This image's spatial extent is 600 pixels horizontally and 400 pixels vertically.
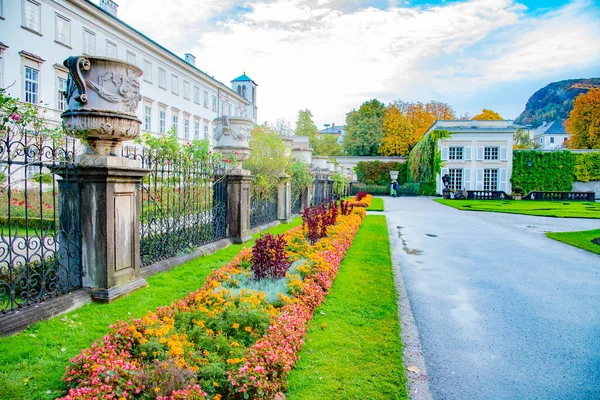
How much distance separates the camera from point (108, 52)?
1136 inches

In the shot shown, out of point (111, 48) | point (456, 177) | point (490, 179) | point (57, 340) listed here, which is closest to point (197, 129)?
point (111, 48)

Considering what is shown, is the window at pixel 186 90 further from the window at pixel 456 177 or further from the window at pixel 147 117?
the window at pixel 456 177

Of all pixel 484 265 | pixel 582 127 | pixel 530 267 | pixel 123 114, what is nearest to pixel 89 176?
pixel 123 114

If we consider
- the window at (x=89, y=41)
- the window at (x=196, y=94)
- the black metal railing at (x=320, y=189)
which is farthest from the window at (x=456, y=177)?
the window at (x=89, y=41)

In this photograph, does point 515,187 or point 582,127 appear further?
point 582,127

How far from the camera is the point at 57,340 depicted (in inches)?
138

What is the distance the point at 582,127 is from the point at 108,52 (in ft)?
180

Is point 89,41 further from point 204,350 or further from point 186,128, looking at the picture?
point 204,350

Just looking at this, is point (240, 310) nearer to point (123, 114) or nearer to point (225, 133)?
point (123, 114)

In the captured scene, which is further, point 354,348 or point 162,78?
point 162,78

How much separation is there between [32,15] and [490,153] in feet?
131

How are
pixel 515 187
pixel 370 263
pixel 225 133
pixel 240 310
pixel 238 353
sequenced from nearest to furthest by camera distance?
pixel 238 353
pixel 240 310
pixel 370 263
pixel 225 133
pixel 515 187

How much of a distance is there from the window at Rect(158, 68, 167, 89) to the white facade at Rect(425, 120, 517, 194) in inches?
1067

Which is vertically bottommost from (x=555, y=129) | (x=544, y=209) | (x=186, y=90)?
(x=544, y=209)
